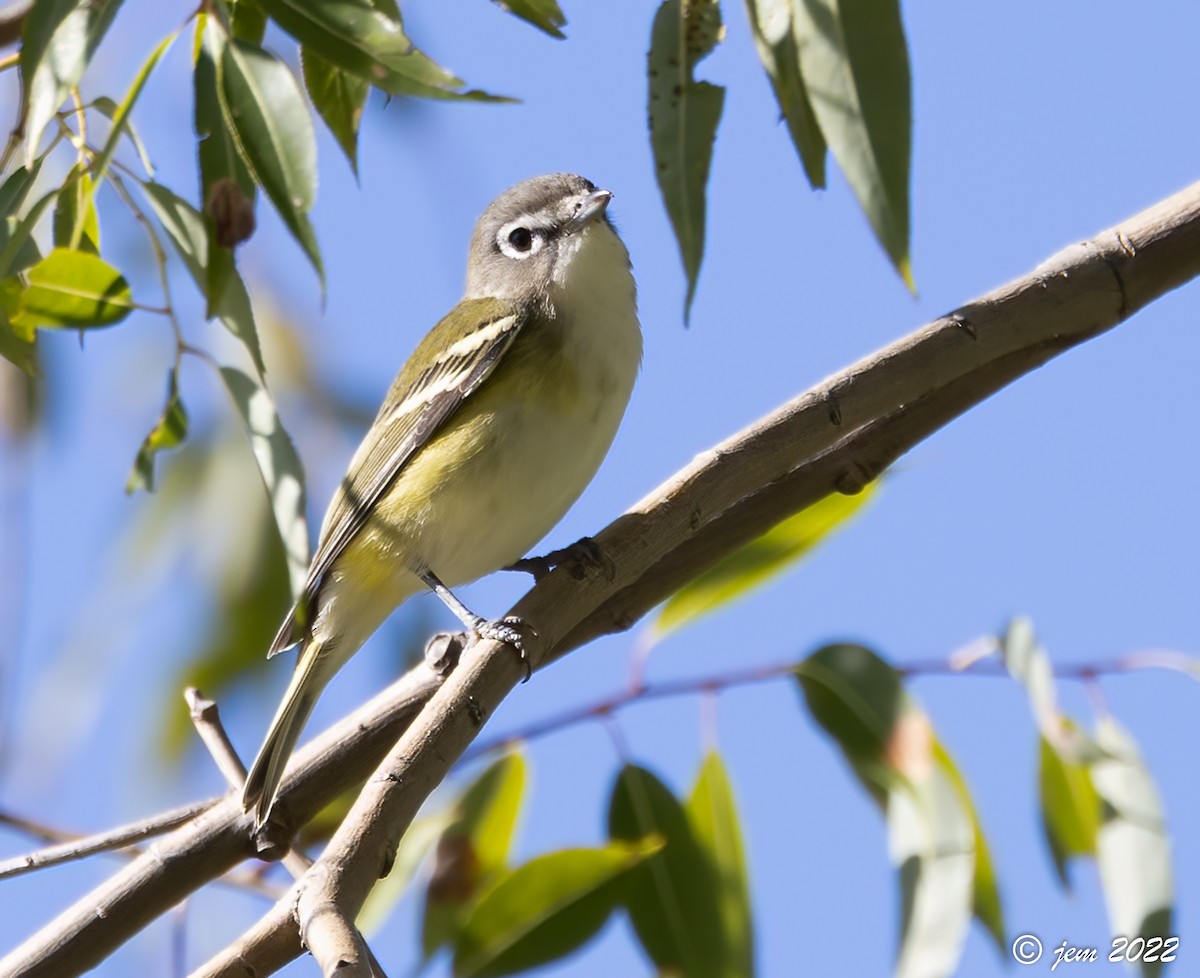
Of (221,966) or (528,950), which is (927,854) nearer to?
(528,950)

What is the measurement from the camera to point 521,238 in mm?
3721

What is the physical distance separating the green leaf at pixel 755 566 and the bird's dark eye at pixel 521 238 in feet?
3.68

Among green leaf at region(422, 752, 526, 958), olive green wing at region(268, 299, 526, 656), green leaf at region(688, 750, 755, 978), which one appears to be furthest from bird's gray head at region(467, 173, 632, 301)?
green leaf at region(688, 750, 755, 978)

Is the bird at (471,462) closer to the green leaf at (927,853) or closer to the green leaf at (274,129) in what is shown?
the green leaf at (927,853)

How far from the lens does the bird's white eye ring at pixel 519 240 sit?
3622 mm

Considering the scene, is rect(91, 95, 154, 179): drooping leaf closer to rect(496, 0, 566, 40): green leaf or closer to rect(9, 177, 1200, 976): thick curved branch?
rect(496, 0, 566, 40): green leaf

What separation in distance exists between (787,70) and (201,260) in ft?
2.65

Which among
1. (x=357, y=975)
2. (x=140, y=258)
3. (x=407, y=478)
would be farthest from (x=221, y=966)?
(x=140, y=258)

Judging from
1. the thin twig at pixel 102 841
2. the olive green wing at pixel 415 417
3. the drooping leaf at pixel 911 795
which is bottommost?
the drooping leaf at pixel 911 795

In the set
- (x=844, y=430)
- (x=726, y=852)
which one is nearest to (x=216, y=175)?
(x=844, y=430)

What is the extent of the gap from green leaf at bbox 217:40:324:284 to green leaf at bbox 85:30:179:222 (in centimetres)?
10

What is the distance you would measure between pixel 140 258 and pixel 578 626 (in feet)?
6.33

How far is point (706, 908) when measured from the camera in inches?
103

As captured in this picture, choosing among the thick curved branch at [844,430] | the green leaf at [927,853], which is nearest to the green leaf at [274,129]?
the thick curved branch at [844,430]
